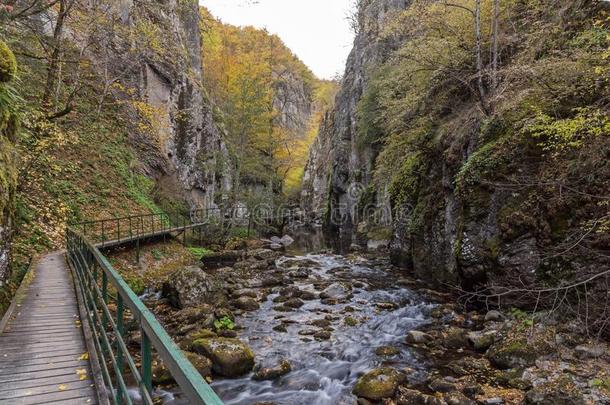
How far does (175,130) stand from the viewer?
96.4 ft

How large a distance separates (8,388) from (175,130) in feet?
89.7

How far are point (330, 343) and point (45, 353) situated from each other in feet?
20.9

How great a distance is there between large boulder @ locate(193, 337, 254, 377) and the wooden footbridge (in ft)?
4.86

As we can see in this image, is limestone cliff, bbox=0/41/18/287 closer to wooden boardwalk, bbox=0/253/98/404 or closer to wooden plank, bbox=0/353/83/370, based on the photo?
wooden boardwalk, bbox=0/253/98/404

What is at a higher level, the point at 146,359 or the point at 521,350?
the point at 146,359

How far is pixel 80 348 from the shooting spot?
5.27m

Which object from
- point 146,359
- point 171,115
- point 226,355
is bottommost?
point 226,355

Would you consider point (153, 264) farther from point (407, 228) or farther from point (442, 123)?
point (442, 123)

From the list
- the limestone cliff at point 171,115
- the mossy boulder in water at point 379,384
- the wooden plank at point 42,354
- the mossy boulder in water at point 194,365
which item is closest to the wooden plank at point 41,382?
the wooden plank at point 42,354

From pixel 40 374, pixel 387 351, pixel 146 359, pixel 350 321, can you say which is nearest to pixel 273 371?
pixel 387 351

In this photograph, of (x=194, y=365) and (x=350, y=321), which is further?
(x=350, y=321)

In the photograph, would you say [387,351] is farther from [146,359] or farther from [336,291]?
[146,359]

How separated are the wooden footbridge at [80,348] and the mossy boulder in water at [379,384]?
3.42m

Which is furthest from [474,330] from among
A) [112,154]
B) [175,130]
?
[175,130]
